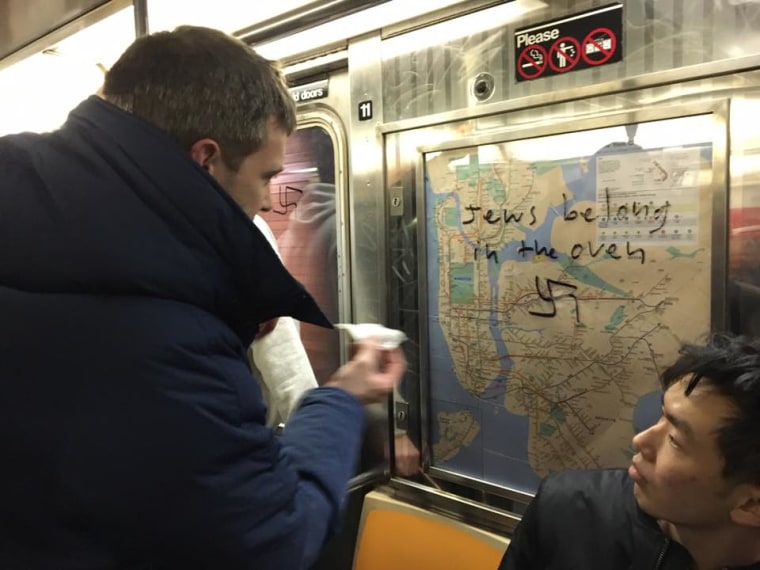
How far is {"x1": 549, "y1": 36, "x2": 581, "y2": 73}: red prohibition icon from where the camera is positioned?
179 cm

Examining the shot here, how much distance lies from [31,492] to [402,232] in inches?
62.2

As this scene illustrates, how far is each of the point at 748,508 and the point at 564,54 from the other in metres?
1.19

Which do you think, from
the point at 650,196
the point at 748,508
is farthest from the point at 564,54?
the point at 748,508

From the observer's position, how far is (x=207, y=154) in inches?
41.4

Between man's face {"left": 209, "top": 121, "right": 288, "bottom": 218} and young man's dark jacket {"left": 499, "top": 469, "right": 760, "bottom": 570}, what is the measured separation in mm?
1051

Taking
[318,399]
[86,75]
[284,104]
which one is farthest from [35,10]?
[318,399]

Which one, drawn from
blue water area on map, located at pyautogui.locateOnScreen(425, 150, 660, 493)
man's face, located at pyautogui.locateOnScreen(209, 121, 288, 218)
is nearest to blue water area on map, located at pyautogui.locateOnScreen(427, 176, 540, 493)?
blue water area on map, located at pyautogui.locateOnScreen(425, 150, 660, 493)

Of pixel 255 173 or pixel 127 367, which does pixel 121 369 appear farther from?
pixel 255 173

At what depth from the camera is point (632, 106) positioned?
1.71 meters

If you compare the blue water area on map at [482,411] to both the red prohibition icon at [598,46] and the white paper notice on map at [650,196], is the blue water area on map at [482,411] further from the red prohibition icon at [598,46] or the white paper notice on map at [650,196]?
the red prohibition icon at [598,46]

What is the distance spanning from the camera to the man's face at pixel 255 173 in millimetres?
1106

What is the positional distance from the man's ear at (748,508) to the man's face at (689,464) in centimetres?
1

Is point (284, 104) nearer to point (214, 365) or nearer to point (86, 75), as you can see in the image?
point (214, 365)

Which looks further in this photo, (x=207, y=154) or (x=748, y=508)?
(x=748, y=508)
